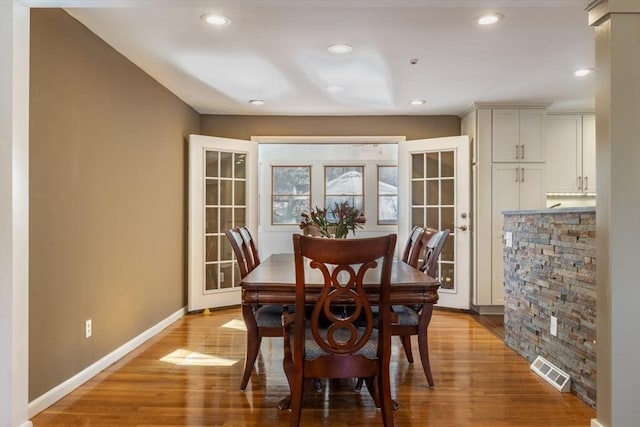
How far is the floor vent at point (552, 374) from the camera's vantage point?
255 cm

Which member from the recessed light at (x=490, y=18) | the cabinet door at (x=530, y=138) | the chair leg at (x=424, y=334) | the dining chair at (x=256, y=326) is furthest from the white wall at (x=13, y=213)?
the cabinet door at (x=530, y=138)

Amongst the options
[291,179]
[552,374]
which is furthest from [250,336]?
[291,179]

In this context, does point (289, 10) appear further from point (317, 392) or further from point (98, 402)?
point (98, 402)

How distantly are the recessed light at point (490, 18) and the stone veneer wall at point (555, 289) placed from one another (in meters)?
1.24

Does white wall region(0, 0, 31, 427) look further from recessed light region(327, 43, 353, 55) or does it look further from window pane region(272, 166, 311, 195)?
window pane region(272, 166, 311, 195)

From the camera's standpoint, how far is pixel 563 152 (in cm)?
491

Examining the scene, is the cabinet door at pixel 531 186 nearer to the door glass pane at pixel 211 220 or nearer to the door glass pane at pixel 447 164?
the door glass pane at pixel 447 164

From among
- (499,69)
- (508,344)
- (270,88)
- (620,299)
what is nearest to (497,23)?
(499,69)

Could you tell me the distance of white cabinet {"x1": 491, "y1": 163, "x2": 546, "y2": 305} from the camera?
461 cm

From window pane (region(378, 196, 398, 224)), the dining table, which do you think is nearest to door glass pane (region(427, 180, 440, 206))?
window pane (region(378, 196, 398, 224))

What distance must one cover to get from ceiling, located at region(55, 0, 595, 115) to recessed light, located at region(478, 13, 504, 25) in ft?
0.12

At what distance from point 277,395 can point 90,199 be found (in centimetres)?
176

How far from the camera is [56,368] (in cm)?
244

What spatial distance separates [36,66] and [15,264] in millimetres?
1092
